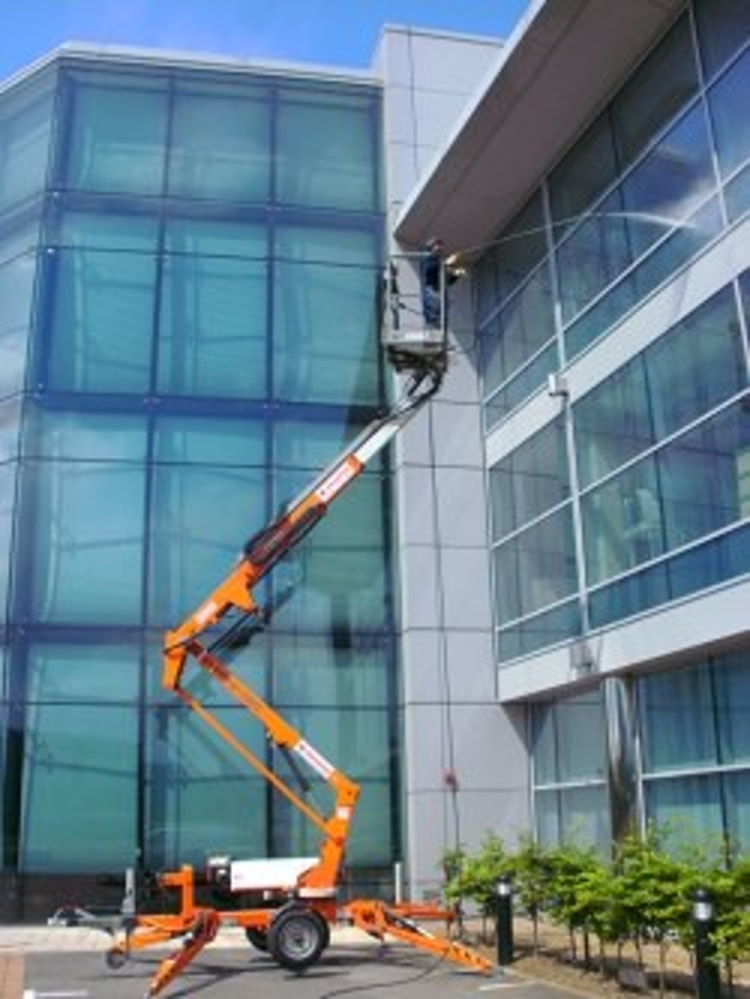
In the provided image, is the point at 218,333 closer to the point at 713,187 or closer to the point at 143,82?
the point at 143,82

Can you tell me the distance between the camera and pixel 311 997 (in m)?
12.1

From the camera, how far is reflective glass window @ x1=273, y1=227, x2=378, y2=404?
2306 centimetres

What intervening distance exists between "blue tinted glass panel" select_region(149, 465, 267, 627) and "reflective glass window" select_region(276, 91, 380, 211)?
592cm

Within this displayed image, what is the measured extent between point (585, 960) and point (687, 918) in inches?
119

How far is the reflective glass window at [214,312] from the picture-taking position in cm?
2266

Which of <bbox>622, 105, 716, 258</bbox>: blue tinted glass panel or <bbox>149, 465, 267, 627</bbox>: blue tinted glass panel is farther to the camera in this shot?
<bbox>149, 465, 267, 627</bbox>: blue tinted glass panel

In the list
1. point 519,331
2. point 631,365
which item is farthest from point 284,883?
point 519,331

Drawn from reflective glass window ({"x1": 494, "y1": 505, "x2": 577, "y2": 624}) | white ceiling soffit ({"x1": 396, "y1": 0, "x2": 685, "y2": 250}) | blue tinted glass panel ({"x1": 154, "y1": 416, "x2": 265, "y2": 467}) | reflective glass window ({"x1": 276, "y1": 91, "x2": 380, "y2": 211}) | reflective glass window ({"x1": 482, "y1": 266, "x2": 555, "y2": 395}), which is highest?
reflective glass window ({"x1": 276, "y1": 91, "x2": 380, "y2": 211})

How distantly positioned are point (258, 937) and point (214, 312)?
1195cm

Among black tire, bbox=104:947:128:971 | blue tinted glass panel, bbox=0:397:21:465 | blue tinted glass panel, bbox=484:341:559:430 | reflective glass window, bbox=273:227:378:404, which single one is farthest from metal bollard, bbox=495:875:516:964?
blue tinted glass panel, bbox=0:397:21:465

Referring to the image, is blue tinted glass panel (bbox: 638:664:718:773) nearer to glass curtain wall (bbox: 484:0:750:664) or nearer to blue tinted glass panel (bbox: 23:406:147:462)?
glass curtain wall (bbox: 484:0:750:664)

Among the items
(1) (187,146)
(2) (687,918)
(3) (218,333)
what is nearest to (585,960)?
(2) (687,918)

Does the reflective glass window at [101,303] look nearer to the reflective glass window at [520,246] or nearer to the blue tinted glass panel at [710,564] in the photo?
the reflective glass window at [520,246]

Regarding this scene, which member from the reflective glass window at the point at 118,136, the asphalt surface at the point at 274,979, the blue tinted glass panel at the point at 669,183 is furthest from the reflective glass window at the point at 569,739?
the reflective glass window at the point at 118,136
